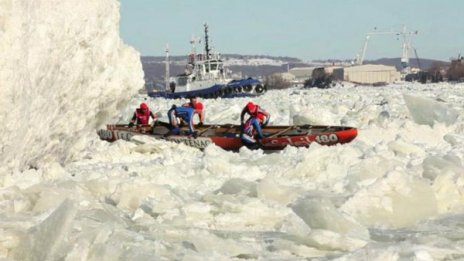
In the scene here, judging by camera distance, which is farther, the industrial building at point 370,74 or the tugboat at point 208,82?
the industrial building at point 370,74

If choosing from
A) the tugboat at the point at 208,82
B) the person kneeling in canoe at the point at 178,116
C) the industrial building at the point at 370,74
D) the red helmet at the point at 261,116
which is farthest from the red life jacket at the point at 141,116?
the industrial building at the point at 370,74

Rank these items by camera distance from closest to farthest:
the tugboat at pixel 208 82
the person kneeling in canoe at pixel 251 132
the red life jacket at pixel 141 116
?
the person kneeling in canoe at pixel 251 132, the red life jacket at pixel 141 116, the tugboat at pixel 208 82

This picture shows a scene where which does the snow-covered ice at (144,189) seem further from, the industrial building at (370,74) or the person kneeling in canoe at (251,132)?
the industrial building at (370,74)

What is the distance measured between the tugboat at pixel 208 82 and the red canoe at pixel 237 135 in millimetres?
35696

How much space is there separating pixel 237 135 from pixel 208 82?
1640 inches

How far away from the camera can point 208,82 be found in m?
57.6

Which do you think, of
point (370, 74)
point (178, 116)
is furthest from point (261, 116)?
point (370, 74)

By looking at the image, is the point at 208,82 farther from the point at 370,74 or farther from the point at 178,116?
the point at 370,74

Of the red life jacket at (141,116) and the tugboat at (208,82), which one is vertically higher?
the red life jacket at (141,116)

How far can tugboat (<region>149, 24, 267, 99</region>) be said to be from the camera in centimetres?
5423

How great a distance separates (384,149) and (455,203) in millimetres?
3625

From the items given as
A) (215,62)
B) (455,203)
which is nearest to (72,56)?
(455,203)

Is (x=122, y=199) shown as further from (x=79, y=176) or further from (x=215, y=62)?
(x=215, y=62)

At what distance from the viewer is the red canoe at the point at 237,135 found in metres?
14.9
